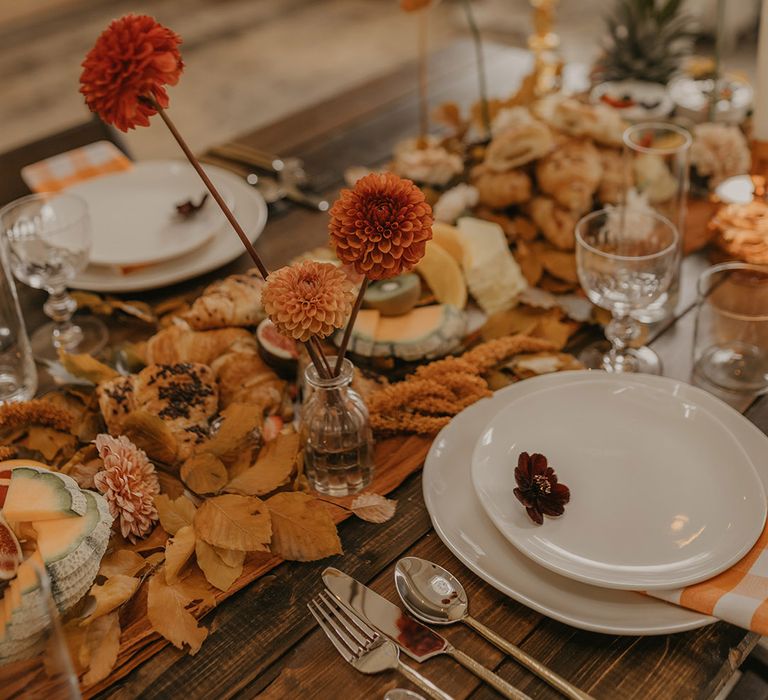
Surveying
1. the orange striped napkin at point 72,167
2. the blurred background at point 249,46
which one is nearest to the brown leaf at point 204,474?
the orange striped napkin at point 72,167

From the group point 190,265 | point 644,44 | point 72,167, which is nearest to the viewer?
point 190,265

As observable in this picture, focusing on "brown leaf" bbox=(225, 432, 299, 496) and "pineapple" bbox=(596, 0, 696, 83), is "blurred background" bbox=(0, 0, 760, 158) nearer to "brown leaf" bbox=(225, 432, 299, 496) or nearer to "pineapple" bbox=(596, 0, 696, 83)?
"pineapple" bbox=(596, 0, 696, 83)

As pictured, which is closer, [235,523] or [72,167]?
[235,523]

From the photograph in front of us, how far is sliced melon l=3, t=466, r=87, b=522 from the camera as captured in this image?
0.74 meters

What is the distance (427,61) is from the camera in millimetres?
2055

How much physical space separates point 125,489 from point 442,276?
523mm

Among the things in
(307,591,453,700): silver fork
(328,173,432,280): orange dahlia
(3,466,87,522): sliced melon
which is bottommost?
(307,591,453,700): silver fork

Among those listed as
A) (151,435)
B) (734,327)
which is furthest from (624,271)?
(151,435)

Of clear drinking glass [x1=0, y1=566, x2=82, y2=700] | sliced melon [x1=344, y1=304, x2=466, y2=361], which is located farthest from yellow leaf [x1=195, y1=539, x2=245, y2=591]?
sliced melon [x1=344, y1=304, x2=466, y2=361]

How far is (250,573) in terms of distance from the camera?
2.68 ft

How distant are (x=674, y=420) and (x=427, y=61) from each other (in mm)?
1404

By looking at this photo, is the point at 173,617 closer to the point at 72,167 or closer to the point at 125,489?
the point at 125,489

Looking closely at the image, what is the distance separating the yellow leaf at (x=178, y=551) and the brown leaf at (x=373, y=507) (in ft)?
0.54

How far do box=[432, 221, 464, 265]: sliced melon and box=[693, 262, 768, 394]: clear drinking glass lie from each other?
33 centimetres
